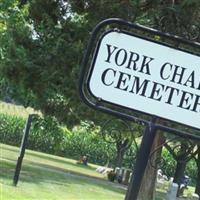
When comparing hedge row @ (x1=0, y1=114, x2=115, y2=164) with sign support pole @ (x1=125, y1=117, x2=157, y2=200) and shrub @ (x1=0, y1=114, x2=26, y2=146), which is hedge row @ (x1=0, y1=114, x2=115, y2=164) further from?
sign support pole @ (x1=125, y1=117, x2=157, y2=200)

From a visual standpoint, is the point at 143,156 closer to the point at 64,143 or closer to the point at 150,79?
the point at 150,79

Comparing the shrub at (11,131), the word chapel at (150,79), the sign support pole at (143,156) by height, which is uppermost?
the shrub at (11,131)

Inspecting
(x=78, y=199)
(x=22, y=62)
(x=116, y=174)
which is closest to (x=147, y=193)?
(x=22, y=62)

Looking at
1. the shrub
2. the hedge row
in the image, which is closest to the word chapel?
the hedge row

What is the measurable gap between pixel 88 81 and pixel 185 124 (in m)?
0.42

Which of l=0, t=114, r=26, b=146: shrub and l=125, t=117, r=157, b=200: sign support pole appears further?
l=0, t=114, r=26, b=146: shrub

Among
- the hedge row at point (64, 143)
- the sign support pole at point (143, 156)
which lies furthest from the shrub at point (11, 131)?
the sign support pole at point (143, 156)

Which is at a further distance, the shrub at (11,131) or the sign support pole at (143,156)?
the shrub at (11,131)

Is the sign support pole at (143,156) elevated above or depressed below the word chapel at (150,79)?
below

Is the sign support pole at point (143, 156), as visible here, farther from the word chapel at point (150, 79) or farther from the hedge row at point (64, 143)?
the hedge row at point (64, 143)

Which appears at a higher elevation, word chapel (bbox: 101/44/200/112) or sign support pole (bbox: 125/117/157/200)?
word chapel (bbox: 101/44/200/112)

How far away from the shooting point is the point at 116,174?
115 feet

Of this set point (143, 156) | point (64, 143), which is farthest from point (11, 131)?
point (143, 156)

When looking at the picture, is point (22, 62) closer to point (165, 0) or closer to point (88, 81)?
point (165, 0)
